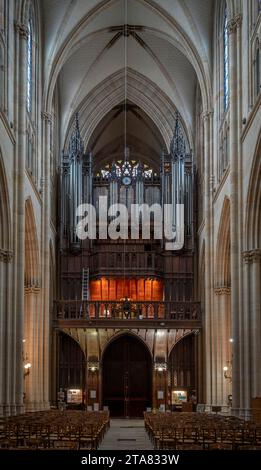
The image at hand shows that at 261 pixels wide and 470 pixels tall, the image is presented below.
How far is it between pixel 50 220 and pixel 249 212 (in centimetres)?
1726

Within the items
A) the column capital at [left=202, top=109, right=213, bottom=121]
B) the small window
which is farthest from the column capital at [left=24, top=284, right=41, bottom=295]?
the small window

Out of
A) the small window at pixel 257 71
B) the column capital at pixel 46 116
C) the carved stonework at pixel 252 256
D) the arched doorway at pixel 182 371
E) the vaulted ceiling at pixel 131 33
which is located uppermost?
the vaulted ceiling at pixel 131 33

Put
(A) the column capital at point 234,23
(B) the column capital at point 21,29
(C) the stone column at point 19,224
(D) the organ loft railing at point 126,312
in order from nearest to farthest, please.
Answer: (C) the stone column at point 19,224, (A) the column capital at point 234,23, (B) the column capital at point 21,29, (D) the organ loft railing at point 126,312

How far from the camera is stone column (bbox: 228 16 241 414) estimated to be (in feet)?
103

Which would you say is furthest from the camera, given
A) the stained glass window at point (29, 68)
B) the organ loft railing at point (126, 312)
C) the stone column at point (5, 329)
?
the organ loft railing at point (126, 312)

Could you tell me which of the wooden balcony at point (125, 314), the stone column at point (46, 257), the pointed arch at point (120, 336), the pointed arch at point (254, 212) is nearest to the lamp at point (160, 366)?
the pointed arch at point (120, 336)

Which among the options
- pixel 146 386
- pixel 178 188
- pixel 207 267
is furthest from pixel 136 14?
pixel 146 386

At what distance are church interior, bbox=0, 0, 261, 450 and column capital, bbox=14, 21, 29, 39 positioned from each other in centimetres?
10

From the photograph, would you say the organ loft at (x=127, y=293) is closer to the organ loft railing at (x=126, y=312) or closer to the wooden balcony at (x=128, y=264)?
the wooden balcony at (x=128, y=264)

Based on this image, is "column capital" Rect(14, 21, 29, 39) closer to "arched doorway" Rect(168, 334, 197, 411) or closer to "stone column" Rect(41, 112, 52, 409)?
"stone column" Rect(41, 112, 52, 409)

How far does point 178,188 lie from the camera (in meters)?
50.0

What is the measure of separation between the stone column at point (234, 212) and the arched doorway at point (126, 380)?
61.0ft

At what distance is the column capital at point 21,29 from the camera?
33719 millimetres

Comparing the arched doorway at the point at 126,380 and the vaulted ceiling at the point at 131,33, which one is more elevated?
the vaulted ceiling at the point at 131,33
